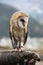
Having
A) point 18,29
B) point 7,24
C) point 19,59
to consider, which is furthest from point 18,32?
point 19,59

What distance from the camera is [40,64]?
7.13 ft

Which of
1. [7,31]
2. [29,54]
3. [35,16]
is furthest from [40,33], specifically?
[29,54]

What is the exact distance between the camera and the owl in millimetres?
1989

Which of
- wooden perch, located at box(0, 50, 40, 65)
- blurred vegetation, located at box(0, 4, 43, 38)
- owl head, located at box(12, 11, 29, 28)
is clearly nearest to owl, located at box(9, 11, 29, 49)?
owl head, located at box(12, 11, 29, 28)

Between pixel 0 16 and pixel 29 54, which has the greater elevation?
pixel 0 16

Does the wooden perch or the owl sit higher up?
the owl

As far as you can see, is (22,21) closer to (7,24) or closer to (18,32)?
(18,32)

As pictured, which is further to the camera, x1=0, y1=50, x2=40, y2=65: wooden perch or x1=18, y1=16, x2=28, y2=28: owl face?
x1=18, y1=16, x2=28, y2=28: owl face

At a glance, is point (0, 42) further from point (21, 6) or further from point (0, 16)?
point (21, 6)

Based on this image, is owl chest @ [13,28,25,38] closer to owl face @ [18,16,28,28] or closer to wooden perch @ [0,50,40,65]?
owl face @ [18,16,28,28]

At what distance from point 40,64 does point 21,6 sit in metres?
0.67

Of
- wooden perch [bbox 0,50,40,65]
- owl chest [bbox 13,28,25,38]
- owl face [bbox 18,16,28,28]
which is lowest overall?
wooden perch [bbox 0,50,40,65]

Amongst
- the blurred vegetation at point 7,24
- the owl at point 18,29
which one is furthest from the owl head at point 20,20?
the blurred vegetation at point 7,24

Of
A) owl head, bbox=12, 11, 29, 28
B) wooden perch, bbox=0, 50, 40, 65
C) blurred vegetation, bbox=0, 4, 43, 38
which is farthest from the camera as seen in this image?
blurred vegetation, bbox=0, 4, 43, 38
